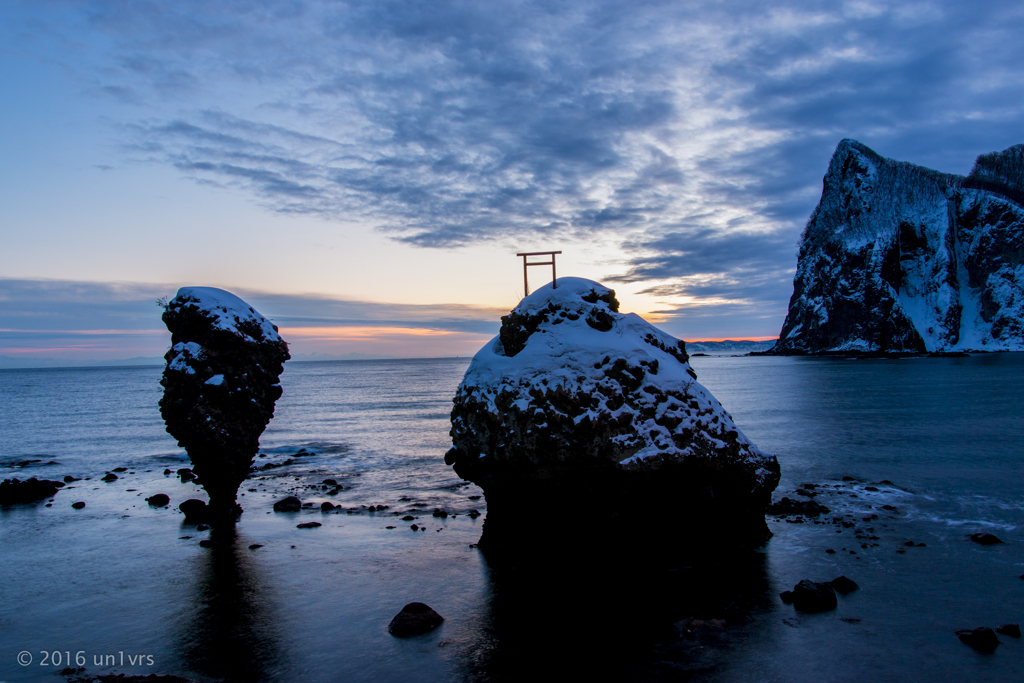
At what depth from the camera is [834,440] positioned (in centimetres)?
3178

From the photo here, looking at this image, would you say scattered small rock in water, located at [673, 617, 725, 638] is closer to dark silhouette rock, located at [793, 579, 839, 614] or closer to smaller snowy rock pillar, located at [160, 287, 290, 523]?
dark silhouette rock, located at [793, 579, 839, 614]

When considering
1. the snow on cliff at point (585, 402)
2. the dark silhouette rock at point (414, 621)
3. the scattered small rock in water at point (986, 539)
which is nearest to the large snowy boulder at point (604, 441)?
the snow on cliff at point (585, 402)

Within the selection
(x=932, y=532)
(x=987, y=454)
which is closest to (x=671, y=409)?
(x=932, y=532)

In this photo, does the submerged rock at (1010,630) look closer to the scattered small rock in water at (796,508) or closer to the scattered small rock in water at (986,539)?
the scattered small rock in water at (986,539)

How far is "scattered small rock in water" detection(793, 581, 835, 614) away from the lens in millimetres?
10664

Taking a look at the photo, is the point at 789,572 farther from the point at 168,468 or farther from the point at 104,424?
the point at 104,424

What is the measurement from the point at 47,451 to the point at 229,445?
28.3 metres

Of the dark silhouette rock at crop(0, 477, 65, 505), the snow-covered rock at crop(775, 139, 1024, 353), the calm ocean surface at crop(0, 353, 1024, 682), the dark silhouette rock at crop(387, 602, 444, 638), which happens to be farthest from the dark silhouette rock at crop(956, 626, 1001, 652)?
the snow-covered rock at crop(775, 139, 1024, 353)

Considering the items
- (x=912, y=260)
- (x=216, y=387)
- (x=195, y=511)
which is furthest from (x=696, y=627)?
(x=912, y=260)

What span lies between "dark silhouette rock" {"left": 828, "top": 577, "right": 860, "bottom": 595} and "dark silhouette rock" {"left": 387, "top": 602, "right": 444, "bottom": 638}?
8.09 m

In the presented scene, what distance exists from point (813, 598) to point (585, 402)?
232 inches

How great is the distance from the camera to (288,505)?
19.6m

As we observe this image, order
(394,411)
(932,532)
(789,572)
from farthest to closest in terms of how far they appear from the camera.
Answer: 1. (394,411)
2. (932,532)
3. (789,572)

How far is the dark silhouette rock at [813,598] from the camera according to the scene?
420 inches
